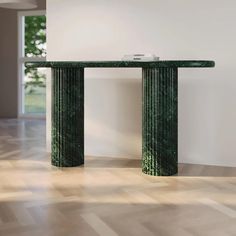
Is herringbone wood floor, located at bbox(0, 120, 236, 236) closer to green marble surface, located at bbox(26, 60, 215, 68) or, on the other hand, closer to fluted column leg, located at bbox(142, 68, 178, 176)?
fluted column leg, located at bbox(142, 68, 178, 176)

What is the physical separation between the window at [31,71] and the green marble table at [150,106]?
15.2 ft

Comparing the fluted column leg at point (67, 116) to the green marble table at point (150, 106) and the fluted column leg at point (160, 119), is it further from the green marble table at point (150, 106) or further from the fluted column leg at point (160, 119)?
the fluted column leg at point (160, 119)

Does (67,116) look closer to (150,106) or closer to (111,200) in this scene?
(150,106)

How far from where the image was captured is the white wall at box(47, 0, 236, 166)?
391 centimetres

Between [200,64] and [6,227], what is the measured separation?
1.85m

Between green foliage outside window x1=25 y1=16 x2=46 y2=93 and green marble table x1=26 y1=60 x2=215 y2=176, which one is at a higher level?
green foliage outside window x1=25 y1=16 x2=46 y2=93

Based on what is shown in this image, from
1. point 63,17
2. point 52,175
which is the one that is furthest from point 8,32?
point 52,175

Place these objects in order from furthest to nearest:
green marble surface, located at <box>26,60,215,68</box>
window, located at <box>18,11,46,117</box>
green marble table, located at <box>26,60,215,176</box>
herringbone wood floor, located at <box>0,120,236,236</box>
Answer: window, located at <box>18,11,46,117</box> < green marble table, located at <box>26,60,215,176</box> < green marble surface, located at <box>26,60,215,68</box> < herringbone wood floor, located at <box>0,120,236,236</box>

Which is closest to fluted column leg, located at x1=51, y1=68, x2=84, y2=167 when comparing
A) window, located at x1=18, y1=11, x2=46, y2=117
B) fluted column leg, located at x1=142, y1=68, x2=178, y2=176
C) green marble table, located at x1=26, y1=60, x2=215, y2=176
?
green marble table, located at x1=26, y1=60, x2=215, y2=176

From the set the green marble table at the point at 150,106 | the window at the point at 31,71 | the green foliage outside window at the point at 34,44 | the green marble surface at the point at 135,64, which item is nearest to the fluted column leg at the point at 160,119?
the green marble table at the point at 150,106

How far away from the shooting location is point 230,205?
106 inches

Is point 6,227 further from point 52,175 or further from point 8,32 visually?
point 8,32

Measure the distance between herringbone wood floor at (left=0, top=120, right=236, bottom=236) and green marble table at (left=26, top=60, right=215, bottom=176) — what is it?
7.2 inches

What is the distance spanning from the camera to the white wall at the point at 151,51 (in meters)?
3.91
